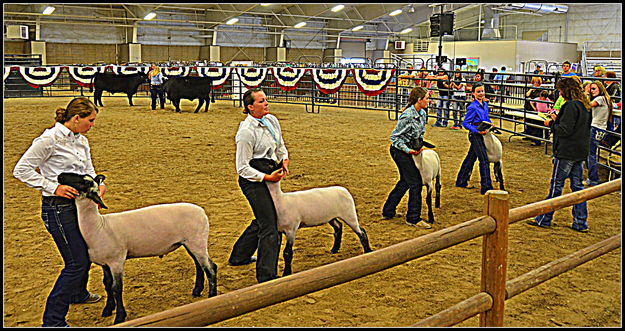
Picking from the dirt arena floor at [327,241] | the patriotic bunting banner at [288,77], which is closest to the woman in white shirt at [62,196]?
the dirt arena floor at [327,241]

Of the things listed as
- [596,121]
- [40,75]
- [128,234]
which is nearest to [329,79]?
[40,75]

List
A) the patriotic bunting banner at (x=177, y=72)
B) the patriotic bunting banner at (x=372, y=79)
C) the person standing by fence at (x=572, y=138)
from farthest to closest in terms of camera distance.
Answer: the patriotic bunting banner at (x=177, y=72) → the patriotic bunting banner at (x=372, y=79) → the person standing by fence at (x=572, y=138)

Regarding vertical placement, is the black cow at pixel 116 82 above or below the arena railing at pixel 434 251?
above

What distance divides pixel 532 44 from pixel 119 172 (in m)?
27.3

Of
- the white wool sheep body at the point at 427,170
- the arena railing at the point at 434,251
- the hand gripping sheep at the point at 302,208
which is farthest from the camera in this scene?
the white wool sheep body at the point at 427,170

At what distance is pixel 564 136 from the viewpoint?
18.6ft

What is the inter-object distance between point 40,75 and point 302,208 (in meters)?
18.6

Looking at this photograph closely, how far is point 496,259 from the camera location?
8.94 ft

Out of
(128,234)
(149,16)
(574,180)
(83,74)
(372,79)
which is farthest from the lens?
(149,16)

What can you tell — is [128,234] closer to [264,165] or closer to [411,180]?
[264,165]

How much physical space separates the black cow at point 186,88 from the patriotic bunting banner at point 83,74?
4151 millimetres

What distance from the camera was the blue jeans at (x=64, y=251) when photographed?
3533mm

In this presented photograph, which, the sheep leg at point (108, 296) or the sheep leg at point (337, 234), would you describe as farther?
the sheep leg at point (337, 234)

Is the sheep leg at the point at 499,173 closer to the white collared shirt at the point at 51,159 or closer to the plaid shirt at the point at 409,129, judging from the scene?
the plaid shirt at the point at 409,129
